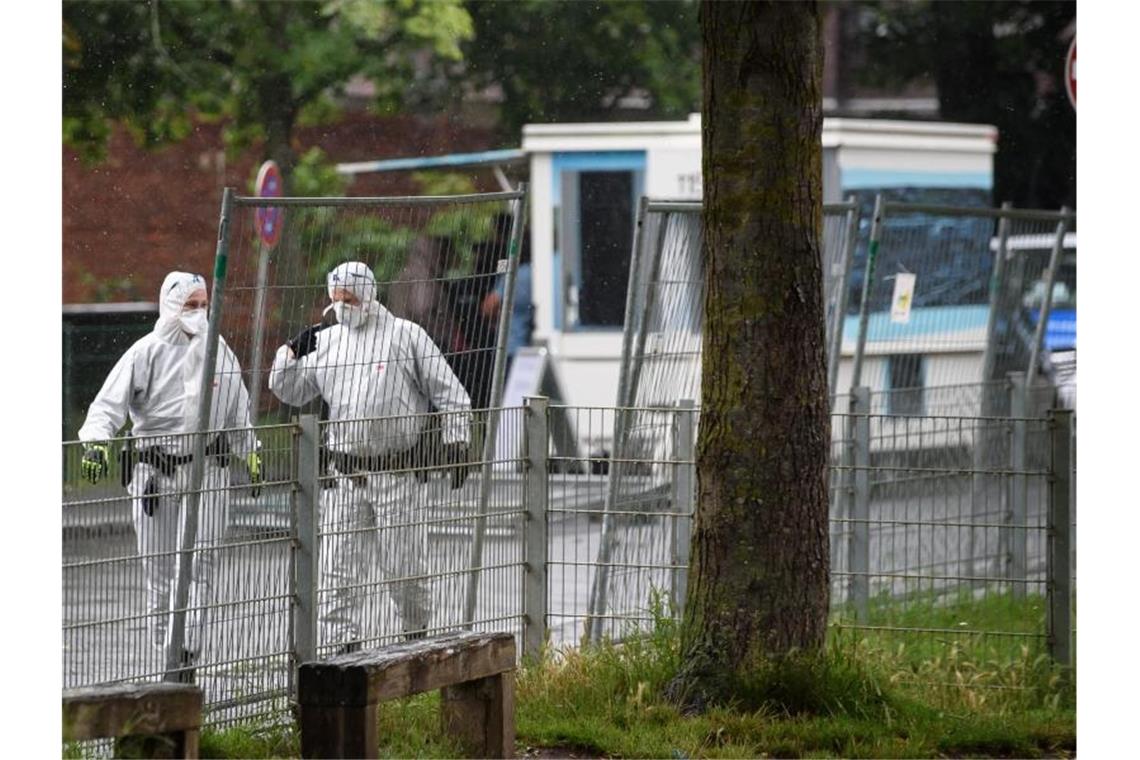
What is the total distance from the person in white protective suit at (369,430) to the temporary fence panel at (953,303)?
4.41m

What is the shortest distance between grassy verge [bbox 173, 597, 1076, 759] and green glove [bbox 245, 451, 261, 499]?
0.85 m

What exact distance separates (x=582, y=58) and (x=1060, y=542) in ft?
46.5

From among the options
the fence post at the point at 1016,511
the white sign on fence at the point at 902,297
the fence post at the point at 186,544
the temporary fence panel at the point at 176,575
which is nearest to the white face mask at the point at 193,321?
the fence post at the point at 186,544

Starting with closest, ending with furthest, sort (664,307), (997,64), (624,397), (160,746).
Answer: (160,746) → (624,397) → (664,307) → (997,64)

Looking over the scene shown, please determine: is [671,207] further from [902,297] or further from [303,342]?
[902,297]

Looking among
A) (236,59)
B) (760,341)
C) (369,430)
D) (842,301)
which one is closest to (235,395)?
(369,430)

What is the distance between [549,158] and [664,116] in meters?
3.53

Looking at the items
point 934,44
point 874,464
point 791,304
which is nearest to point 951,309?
point 874,464

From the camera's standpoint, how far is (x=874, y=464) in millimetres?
11008

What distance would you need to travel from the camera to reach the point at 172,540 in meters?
7.33

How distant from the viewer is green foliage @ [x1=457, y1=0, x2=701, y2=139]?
70.9 ft

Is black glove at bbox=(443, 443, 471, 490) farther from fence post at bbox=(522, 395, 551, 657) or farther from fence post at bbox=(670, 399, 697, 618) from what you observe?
fence post at bbox=(670, 399, 697, 618)

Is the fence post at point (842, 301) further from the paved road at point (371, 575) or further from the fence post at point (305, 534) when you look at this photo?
the fence post at point (305, 534)

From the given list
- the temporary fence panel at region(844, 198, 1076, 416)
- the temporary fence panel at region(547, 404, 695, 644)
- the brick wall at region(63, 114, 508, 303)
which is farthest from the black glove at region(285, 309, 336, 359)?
the brick wall at region(63, 114, 508, 303)
